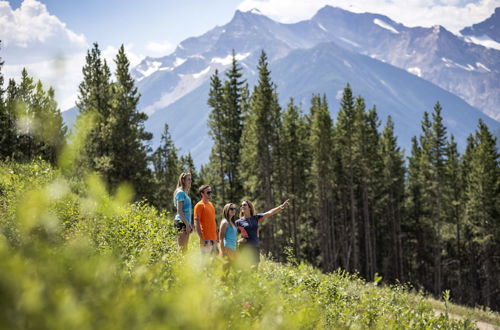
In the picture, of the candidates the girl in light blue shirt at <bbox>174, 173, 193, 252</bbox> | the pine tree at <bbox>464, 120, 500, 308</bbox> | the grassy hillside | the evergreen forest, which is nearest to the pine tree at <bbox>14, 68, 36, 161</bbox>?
the evergreen forest

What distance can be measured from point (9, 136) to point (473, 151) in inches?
1916

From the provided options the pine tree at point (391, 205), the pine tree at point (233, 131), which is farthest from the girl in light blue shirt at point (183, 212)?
the pine tree at point (391, 205)

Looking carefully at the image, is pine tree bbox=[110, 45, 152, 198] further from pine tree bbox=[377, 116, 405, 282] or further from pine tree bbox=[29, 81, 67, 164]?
pine tree bbox=[377, 116, 405, 282]

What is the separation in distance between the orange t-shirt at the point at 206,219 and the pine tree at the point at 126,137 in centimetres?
2323

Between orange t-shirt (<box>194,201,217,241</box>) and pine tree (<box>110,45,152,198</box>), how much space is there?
23235mm

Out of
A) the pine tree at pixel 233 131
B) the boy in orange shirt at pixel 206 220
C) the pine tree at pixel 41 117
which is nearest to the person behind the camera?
the boy in orange shirt at pixel 206 220

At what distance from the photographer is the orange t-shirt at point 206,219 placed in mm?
8680

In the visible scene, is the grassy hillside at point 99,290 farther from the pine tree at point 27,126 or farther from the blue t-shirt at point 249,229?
the pine tree at point 27,126

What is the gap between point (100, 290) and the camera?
2139 mm

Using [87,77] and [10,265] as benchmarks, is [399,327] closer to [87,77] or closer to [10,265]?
[10,265]

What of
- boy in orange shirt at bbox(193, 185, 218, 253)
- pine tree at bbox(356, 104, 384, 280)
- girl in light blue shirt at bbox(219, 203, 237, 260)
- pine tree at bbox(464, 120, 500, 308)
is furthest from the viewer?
pine tree at bbox(356, 104, 384, 280)

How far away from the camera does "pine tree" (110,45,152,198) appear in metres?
31.4

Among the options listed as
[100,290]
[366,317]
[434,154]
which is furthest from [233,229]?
[434,154]

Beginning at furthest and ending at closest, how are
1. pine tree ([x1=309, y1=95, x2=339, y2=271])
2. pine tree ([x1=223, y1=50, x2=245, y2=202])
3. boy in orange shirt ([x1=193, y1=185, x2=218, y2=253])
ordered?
pine tree ([x1=223, y1=50, x2=245, y2=202]) → pine tree ([x1=309, y1=95, x2=339, y2=271]) → boy in orange shirt ([x1=193, y1=185, x2=218, y2=253])
